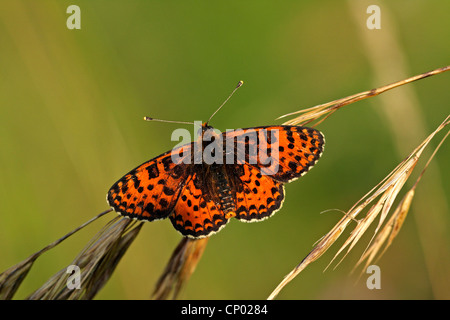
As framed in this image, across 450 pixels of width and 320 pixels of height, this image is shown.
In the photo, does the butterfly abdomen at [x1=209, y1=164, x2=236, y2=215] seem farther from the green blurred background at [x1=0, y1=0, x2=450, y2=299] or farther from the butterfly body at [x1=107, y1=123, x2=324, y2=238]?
the green blurred background at [x1=0, y1=0, x2=450, y2=299]

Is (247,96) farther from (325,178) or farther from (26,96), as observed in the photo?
(26,96)

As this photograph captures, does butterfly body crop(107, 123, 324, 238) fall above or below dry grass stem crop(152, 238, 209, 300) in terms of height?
above

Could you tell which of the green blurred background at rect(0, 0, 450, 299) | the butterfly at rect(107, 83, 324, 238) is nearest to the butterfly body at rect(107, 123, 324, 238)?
the butterfly at rect(107, 83, 324, 238)

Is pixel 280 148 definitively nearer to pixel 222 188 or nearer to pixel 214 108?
pixel 222 188

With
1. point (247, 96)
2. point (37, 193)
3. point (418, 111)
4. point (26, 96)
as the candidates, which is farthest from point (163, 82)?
point (418, 111)

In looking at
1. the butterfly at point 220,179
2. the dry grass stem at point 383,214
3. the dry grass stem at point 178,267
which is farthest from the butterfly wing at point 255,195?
the dry grass stem at point 383,214

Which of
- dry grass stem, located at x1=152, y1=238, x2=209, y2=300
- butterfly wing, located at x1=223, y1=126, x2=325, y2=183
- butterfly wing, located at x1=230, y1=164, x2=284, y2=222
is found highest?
butterfly wing, located at x1=223, y1=126, x2=325, y2=183

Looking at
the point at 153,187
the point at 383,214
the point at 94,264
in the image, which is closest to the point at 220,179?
the point at 153,187

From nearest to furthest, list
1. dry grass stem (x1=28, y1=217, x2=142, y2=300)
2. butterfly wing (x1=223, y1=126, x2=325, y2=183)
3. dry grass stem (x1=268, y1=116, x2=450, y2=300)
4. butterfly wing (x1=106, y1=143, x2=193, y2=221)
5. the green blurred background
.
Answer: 1. dry grass stem (x1=268, y1=116, x2=450, y2=300)
2. dry grass stem (x1=28, y1=217, x2=142, y2=300)
3. butterfly wing (x1=106, y1=143, x2=193, y2=221)
4. butterfly wing (x1=223, y1=126, x2=325, y2=183)
5. the green blurred background
